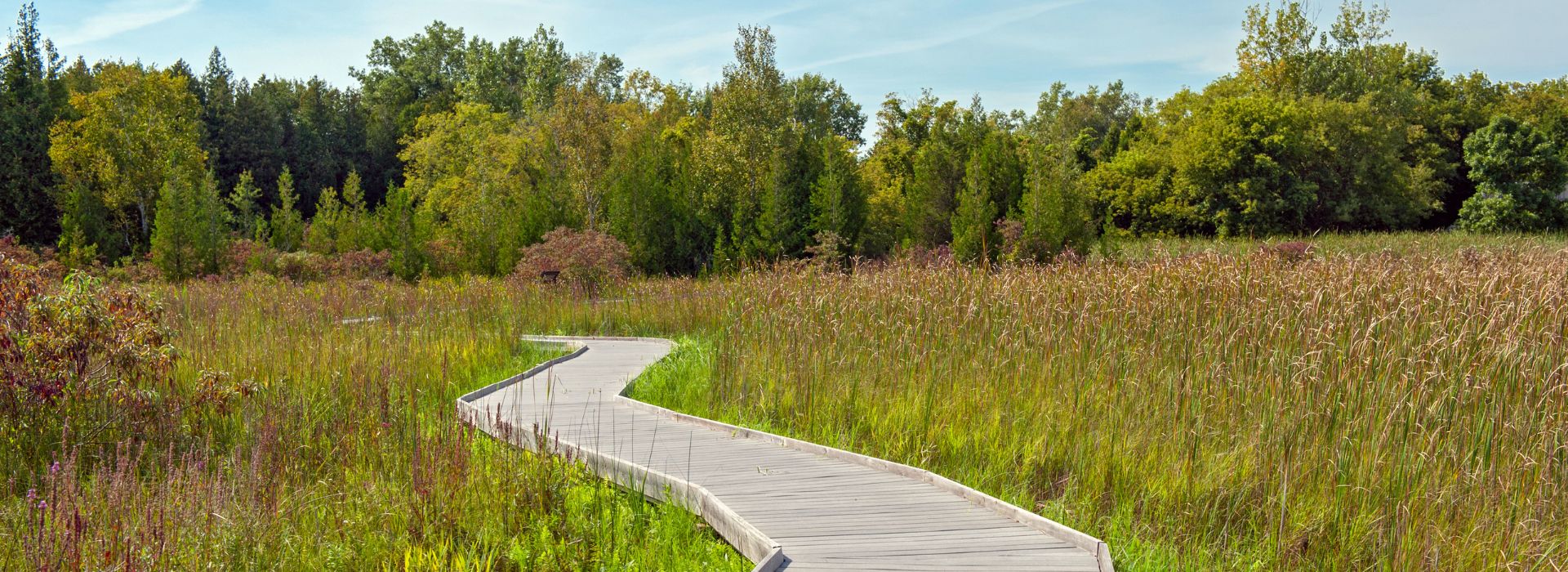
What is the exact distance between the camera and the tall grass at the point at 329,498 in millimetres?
3568

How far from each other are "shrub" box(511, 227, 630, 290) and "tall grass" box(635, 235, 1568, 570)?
6489 millimetres

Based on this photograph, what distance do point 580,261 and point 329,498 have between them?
9.66 m

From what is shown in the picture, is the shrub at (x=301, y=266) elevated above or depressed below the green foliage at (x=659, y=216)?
below

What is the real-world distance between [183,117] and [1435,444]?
1327 inches

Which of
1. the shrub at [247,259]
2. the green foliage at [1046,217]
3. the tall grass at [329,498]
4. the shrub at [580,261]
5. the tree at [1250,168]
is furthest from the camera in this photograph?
the tree at [1250,168]

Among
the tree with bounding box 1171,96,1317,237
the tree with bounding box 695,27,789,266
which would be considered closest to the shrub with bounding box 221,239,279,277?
the tree with bounding box 695,27,789,266

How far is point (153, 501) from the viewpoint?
391 cm

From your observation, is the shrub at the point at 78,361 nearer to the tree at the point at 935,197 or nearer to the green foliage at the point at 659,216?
the green foliage at the point at 659,216

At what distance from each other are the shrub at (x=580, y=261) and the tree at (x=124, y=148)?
16.9 metres

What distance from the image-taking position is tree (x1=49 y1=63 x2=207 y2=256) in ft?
86.5

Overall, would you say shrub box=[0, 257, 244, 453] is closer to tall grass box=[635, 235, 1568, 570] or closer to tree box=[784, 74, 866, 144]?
tall grass box=[635, 235, 1568, 570]

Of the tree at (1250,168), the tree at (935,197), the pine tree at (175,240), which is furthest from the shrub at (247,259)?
the tree at (1250,168)

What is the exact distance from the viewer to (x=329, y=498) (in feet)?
14.5

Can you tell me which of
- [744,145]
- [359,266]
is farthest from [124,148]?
[744,145]
